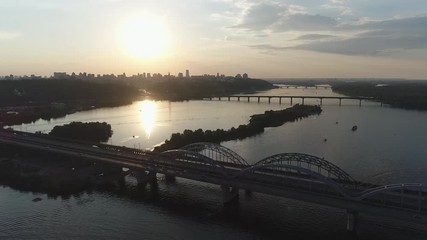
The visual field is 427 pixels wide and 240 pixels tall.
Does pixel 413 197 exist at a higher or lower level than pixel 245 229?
higher

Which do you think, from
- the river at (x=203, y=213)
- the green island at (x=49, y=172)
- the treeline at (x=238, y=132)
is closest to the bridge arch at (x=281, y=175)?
the river at (x=203, y=213)

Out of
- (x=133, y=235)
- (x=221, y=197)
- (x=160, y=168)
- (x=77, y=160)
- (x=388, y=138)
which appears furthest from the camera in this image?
(x=388, y=138)

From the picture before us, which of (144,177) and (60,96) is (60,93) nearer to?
(60,96)

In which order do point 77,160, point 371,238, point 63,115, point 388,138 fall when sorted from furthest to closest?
point 63,115 → point 388,138 → point 77,160 → point 371,238

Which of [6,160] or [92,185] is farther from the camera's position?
[6,160]

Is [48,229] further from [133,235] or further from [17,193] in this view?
[17,193]

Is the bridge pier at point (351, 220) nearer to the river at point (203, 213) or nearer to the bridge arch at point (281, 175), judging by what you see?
the river at point (203, 213)

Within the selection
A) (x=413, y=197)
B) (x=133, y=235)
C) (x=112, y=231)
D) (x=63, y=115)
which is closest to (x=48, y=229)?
(x=112, y=231)
